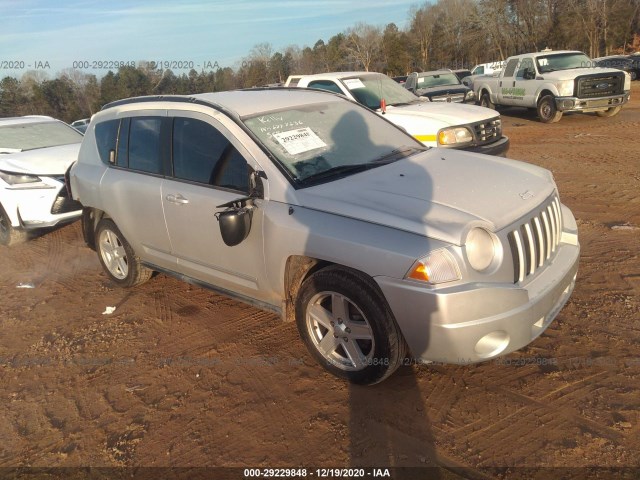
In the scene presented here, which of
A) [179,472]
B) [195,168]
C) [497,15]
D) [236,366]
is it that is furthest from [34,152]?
[497,15]

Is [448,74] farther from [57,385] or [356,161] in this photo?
[57,385]

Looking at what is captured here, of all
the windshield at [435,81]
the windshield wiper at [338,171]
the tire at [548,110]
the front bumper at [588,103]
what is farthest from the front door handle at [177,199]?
the windshield at [435,81]

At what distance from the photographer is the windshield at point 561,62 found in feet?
50.2

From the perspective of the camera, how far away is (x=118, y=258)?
5582mm

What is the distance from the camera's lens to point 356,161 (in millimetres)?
4137

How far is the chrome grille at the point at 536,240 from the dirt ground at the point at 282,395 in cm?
73

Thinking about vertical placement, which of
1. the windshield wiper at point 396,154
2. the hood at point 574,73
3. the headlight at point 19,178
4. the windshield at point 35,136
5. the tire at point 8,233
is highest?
the hood at point 574,73

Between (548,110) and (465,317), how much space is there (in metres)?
14.1

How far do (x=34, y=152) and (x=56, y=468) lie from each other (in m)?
5.95

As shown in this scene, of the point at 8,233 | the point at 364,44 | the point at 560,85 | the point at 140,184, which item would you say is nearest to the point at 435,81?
the point at 560,85

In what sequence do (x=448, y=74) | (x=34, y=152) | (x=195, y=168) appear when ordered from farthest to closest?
(x=448, y=74) → (x=34, y=152) → (x=195, y=168)

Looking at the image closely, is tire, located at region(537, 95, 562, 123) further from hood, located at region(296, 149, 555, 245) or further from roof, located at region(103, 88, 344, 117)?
hood, located at region(296, 149, 555, 245)

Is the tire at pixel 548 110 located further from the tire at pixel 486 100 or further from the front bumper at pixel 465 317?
the front bumper at pixel 465 317

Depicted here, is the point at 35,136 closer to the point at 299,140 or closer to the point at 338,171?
the point at 299,140
